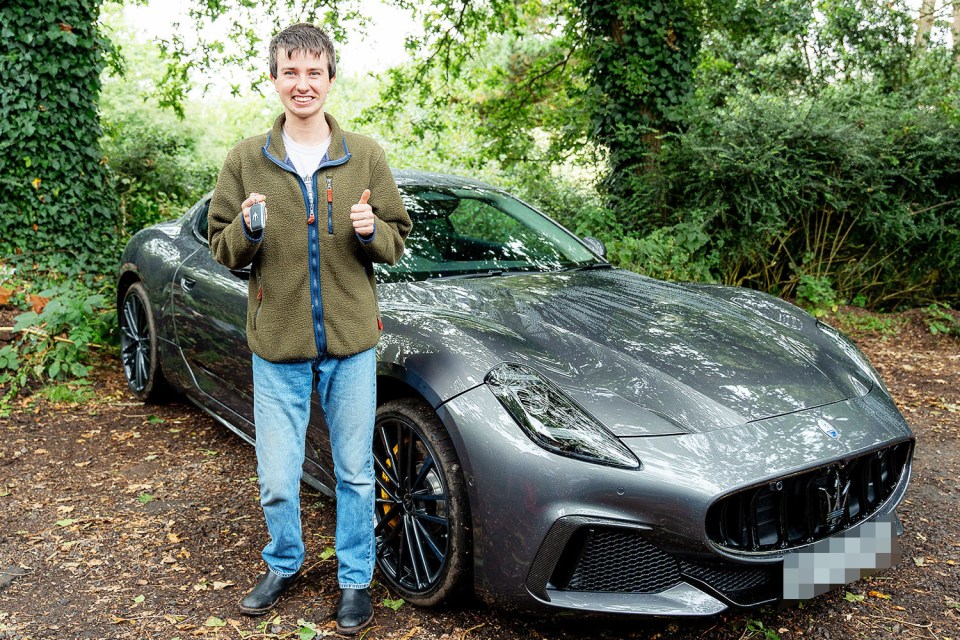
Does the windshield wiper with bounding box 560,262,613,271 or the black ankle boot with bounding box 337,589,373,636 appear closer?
the black ankle boot with bounding box 337,589,373,636

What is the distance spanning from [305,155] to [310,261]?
33 cm

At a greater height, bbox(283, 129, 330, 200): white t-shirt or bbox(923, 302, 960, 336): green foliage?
bbox(283, 129, 330, 200): white t-shirt

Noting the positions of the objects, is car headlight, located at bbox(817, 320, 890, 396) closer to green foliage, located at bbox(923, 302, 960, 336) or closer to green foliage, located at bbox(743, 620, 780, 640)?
green foliage, located at bbox(743, 620, 780, 640)

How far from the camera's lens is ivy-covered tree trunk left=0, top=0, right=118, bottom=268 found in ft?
20.6

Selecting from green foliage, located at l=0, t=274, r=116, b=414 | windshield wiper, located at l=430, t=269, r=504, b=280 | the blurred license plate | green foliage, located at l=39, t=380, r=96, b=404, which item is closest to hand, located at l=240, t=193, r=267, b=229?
windshield wiper, located at l=430, t=269, r=504, b=280

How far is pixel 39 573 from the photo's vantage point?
2.99 metres

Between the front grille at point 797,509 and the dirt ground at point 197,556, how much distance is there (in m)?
0.33

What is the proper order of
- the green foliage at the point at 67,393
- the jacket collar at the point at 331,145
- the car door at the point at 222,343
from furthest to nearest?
the green foliage at the point at 67,393 → the car door at the point at 222,343 → the jacket collar at the point at 331,145

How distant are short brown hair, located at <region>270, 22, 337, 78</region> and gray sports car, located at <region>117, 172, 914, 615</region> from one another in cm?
95

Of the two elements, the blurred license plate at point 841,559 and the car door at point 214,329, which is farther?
the car door at point 214,329

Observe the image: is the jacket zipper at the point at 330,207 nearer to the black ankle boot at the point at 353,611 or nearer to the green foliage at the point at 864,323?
the black ankle boot at the point at 353,611

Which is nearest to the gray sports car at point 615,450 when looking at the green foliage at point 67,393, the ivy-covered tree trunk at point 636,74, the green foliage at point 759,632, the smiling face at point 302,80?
the green foliage at point 759,632

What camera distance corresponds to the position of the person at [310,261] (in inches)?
92.6

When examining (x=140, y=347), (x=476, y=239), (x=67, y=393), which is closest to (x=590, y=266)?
(x=476, y=239)
